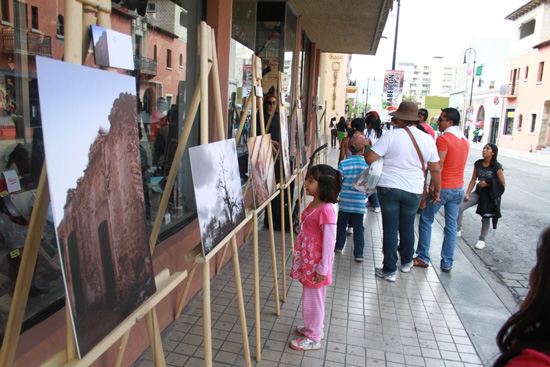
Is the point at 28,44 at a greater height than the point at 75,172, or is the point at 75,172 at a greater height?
the point at 28,44

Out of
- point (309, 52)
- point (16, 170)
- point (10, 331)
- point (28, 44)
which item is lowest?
point (10, 331)

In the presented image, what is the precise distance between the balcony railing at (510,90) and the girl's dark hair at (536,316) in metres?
40.2

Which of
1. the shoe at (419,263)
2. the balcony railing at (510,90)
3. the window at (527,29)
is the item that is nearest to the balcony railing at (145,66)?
the shoe at (419,263)

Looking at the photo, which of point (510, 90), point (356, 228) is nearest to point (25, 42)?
point (356, 228)

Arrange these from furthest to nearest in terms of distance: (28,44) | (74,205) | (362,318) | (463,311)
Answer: (463,311)
(362,318)
(28,44)
(74,205)

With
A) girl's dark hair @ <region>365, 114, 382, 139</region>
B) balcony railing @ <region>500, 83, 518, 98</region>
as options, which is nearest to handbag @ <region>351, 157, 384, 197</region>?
girl's dark hair @ <region>365, 114, 382, 139</region>

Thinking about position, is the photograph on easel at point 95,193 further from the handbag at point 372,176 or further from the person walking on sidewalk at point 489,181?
the person walking on sidewalk at point 489,181

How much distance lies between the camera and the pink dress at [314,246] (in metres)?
2.98

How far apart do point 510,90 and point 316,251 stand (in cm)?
3961

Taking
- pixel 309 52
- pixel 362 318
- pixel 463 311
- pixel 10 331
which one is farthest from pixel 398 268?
pixel 309 52

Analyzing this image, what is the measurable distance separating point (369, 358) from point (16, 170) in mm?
2704

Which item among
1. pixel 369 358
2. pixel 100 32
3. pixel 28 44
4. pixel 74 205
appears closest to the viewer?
pixel 74 205

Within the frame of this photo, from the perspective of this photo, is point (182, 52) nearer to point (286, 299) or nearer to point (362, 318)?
point (286, 299)

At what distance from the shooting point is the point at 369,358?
3049 millimetres
